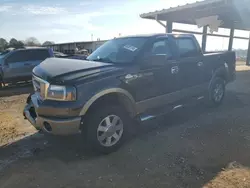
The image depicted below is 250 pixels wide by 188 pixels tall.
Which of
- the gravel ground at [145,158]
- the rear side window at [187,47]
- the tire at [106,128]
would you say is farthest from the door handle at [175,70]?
the tire at [106,128]

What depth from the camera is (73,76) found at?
12.0 feet

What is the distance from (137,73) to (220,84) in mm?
3398

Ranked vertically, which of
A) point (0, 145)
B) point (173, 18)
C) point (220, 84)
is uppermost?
point (173, 18)

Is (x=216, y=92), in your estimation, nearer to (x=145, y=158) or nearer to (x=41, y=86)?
(x=145, y=158)

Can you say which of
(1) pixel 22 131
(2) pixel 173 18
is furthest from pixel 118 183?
(2) pixel 173 18

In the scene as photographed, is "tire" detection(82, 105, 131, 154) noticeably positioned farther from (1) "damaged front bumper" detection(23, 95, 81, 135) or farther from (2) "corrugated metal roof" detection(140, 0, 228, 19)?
(2) "corrugated metal roof" detection(140, 0, 228, 19)

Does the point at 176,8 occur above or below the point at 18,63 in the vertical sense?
above

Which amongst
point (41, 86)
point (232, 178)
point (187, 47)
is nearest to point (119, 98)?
point (41, 86)

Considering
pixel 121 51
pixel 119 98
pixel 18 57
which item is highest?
pixel 121 51

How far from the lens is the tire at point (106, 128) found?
381 centimetres

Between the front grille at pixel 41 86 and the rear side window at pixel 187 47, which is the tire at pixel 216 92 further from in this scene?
the front grille at pixel 41 86

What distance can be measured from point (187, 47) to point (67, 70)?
3.08 m

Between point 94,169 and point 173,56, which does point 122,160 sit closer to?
point 94,169

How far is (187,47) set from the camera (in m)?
5.76
